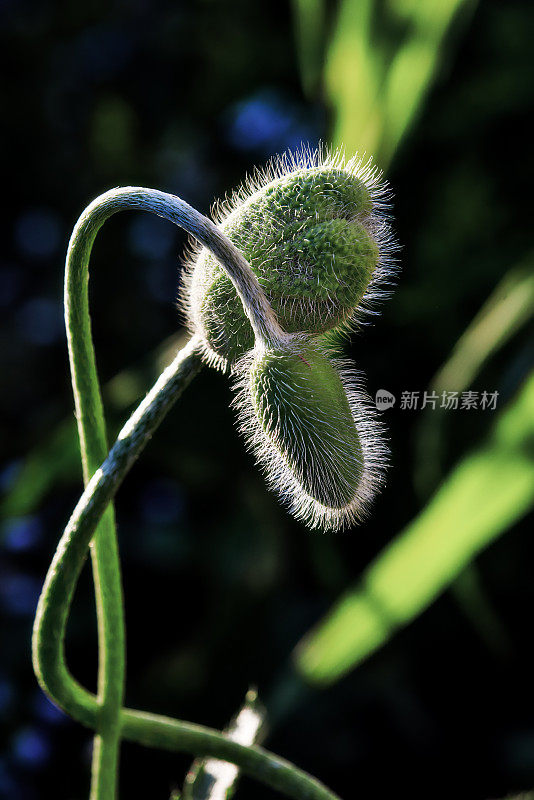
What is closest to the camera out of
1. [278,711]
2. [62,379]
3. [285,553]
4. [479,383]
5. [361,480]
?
[361,480]

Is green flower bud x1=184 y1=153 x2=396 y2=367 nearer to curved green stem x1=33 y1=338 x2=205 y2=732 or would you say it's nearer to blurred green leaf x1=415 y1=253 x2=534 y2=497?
curved green stem x1=33 y1=338 x2=205 y2=732

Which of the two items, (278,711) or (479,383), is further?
(479,383)

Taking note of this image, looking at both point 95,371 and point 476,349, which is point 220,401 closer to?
point 476,349

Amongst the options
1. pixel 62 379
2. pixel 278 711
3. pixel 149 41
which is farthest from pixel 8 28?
pixel 278 711

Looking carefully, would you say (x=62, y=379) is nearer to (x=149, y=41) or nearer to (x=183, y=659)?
(x=183, y=659)
